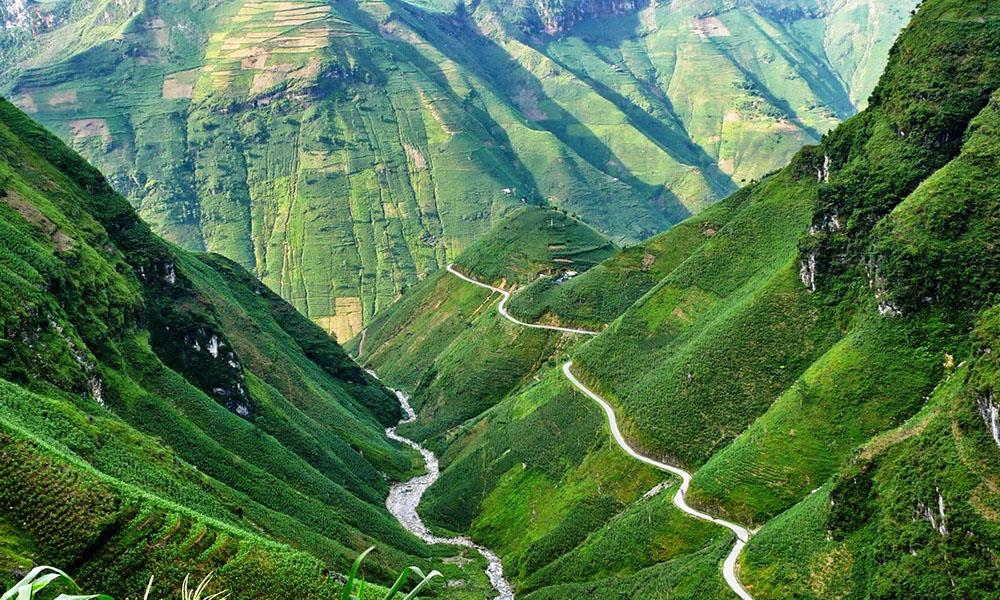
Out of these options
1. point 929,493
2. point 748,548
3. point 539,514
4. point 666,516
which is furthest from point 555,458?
point 929,493

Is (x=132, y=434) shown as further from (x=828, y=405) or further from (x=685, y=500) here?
(x=828, y=405)

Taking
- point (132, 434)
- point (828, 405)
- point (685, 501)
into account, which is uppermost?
point (132, 434)

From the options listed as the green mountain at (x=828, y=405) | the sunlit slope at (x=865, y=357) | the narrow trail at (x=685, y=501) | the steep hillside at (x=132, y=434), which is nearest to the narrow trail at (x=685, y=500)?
the narrow trail at (x=685, y=501)

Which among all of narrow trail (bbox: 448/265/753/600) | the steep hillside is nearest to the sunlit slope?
narrow trail (bbox: 448/265/753/600)

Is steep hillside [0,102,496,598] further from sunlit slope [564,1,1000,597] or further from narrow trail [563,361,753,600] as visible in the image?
sunlit slope [564,1,1000,597]

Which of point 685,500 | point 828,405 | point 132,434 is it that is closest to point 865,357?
point 828,405

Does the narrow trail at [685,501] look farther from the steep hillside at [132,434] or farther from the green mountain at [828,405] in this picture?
the steep hillside at [132,434]
